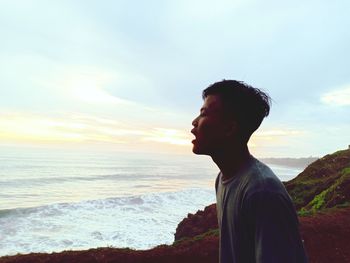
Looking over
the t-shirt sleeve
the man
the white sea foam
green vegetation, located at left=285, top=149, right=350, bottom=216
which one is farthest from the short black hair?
the white sea foam

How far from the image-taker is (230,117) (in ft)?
5.80

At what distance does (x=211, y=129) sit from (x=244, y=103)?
8.3 inches

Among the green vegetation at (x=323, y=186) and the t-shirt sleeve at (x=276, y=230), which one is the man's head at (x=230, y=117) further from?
the green vegetation at (x=323, y=186)

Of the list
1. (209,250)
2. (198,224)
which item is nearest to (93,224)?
(198,224)

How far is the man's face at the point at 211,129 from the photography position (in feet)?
5.80

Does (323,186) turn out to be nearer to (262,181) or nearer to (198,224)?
(198,224)

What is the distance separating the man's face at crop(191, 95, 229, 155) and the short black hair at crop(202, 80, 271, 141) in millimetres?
43

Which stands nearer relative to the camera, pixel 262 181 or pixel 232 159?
pixel 262 181

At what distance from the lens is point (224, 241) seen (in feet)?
5.76

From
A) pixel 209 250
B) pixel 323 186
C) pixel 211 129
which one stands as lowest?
pixel 209 250

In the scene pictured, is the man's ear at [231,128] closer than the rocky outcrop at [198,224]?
Yes

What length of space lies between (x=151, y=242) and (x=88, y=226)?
18.6 feet

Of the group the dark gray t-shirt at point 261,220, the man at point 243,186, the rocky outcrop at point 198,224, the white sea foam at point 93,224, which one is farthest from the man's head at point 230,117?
the white sea foam at point 93,224

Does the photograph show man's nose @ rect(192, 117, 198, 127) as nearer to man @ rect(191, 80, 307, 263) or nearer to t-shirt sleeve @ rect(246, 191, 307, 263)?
man @ rect(191, 80, 307, 263)
